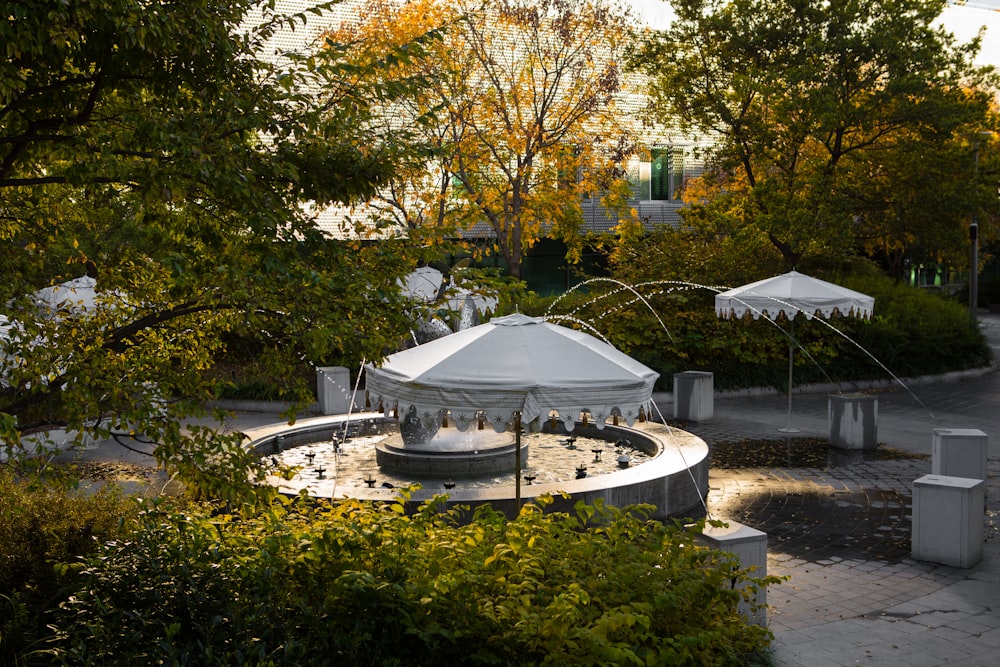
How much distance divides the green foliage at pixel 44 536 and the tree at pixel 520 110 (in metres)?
16.3

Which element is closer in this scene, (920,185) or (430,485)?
(430,485)

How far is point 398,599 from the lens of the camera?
595 centimetres

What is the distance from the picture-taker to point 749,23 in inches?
1009

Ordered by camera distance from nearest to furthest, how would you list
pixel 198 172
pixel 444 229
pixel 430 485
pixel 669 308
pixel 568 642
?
pixel 568 642 < pixel 198 172 < pixel 444 229 < pixel 430 485 < pixel 669 308

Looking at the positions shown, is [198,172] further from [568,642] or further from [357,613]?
[568,642]

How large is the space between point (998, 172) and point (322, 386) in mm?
18937

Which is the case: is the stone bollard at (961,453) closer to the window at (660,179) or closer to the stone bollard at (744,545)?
the stone bollard at (744,545)

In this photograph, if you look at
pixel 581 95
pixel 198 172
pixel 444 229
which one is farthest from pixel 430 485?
pixel 581 95

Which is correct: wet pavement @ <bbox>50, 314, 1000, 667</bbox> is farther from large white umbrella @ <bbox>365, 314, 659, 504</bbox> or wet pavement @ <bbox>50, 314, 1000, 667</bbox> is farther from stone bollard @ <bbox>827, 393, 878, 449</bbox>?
large white umbrella @ <bbox>365, 314, 659, 504</bbox>

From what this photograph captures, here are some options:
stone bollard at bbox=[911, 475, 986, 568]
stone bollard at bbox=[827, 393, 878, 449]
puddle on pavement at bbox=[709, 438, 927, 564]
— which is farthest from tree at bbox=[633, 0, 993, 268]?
stone bollard at bbox=[911, 475, 986, 568]

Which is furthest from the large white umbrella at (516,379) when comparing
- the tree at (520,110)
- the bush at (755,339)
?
the tree at (520,110)

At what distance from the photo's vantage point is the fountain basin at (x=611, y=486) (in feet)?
33.5

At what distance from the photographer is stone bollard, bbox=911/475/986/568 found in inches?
386

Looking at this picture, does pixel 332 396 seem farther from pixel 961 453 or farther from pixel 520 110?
pixel 961 453
